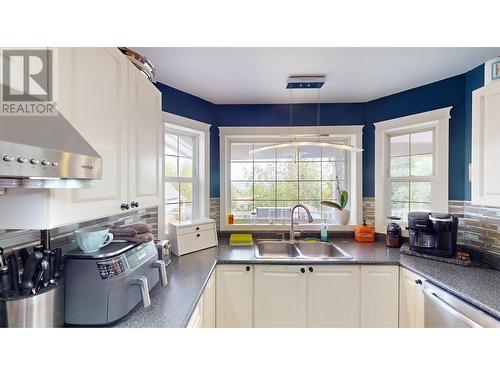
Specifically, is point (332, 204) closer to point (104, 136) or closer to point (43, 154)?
point (104, 136)

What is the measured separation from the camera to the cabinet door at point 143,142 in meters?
1.33

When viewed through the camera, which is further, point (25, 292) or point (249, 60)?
point (249, 60)

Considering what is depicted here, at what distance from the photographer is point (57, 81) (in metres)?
0.83

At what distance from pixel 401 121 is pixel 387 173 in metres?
0.56

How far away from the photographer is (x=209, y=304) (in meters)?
1.69

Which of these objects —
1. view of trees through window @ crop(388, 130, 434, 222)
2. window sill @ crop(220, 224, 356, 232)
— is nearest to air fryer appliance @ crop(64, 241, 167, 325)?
window sill @ crop(220, 224, 356, 232)

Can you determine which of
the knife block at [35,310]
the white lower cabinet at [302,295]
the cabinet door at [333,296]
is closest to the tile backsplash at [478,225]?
the white lower cabinet at [302,295]

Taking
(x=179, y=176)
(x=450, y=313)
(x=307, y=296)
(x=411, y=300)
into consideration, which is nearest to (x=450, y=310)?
(x=450, y=313)

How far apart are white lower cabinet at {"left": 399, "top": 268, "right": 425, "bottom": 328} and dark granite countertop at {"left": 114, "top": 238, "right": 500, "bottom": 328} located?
81 mm

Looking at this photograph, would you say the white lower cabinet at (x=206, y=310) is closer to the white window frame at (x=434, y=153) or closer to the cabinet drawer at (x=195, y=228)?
the cabinet drawer at (x=195, y=228)

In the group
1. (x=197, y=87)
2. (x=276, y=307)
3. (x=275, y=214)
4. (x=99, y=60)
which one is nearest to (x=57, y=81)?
(x=99, y=60)

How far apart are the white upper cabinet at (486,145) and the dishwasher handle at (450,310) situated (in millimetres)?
664

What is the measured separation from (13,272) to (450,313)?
2178 mm

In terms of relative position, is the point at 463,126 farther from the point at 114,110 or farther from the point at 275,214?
the point at 114,110
